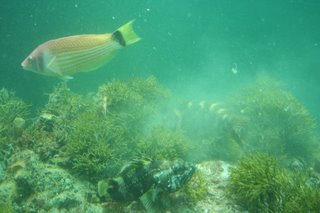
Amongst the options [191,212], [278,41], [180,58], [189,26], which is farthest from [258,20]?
[191,212]

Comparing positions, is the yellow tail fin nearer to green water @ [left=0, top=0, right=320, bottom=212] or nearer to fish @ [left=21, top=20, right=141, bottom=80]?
fish @ [left=21, top=20, right=141, bottom=80]

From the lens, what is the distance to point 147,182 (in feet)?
17.2

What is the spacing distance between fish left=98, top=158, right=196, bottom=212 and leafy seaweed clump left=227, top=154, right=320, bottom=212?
1.13 meters

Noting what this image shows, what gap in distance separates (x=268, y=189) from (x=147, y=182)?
2331 mm

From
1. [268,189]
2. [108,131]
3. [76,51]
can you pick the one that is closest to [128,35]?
[76,51]

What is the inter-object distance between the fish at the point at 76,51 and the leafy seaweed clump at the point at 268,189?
3439 millimetres

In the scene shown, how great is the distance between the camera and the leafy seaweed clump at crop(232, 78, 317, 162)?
10227 millimetres

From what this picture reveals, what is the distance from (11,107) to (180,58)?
2745cm

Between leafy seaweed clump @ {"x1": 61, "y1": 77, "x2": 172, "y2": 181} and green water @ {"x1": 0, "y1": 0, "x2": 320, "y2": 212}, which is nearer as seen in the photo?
green water @ {"x1": 0, "y1": 0, "x2": 320, "y2": 212}

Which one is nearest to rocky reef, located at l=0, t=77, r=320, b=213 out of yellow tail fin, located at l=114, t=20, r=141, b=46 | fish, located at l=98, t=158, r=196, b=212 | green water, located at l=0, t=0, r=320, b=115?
fish, located at l=98, t=158, r=196, b=212

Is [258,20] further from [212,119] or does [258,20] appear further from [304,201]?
[304,201]

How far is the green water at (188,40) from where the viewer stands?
15.1 meters

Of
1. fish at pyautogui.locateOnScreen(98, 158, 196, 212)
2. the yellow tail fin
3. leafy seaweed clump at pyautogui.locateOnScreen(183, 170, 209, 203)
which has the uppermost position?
the yellow tail fin

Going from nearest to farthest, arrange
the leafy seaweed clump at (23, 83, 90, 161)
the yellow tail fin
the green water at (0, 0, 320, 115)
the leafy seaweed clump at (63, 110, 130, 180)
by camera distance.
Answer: the yellow tail fin, the leafy seaweed clump at (63, 110, 130, 180), the leafy seaweed clump at (23, 83, 90, 161), the green water at (0, 0, 320, 115)
